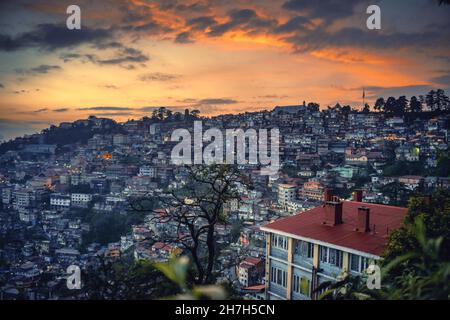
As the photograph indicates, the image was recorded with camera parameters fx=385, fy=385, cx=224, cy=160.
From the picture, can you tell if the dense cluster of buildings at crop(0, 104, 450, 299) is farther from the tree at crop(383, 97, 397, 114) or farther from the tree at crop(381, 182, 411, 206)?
the tree at crop(383, 97, 397, 114)

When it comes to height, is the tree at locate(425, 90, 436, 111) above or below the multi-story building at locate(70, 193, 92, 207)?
above

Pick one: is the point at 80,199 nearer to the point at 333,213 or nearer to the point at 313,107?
the point at 333,213

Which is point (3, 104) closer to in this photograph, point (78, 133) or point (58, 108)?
point (58, 108)

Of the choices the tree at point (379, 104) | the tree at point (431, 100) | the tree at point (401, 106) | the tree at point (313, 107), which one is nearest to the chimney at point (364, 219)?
the tree at point (431, 100)

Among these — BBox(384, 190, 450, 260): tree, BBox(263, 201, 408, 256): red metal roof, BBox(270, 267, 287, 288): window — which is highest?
BBox(384, 190, 450, 260): tree

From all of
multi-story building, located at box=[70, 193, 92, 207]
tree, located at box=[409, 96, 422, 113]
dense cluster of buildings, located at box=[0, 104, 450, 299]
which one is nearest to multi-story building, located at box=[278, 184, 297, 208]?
dense cluster of buildings, located at box=[0, 104, 450, 299]

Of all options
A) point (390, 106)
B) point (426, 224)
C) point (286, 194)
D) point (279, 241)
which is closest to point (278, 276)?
point (279, 241)

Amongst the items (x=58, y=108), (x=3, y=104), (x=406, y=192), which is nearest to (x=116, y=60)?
(x=3, y=104)
